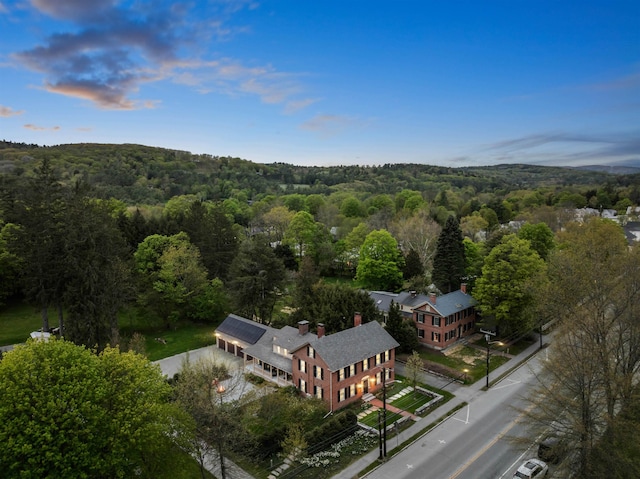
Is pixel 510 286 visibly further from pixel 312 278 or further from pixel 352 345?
pixel 312 278

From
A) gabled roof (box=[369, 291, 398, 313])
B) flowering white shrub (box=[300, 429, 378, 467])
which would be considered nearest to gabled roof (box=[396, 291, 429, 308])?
gabled roof (box=[369, 291, 398, 313])

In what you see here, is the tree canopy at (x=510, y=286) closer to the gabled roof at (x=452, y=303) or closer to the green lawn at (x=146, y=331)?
the gabled roof at (x=452, y=303)

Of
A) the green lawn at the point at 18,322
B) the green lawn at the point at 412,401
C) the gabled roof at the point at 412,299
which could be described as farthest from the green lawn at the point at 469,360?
the green lawn at the point at 18,322

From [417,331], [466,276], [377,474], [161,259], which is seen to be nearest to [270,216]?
[161,259]

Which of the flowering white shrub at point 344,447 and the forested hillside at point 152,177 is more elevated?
the forested hillside at point 152,177

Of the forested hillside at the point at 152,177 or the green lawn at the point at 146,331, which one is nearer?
the green lawn at the point at 146,331

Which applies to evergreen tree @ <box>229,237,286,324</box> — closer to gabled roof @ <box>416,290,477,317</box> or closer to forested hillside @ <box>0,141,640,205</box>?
gabled roof @ <box>416,290,477,317</box>

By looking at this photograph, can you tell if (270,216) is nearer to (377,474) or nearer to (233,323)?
(233,323)
